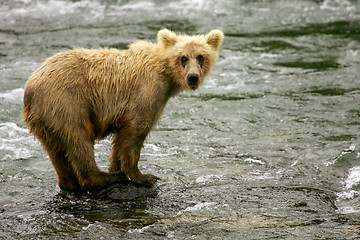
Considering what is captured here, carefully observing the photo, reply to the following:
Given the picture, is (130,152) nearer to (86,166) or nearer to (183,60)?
(86,166)

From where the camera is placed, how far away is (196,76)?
221 inches

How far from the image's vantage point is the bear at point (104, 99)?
527cm

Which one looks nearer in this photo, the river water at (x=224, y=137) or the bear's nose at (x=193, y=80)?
the river water at (x=224, y=137)

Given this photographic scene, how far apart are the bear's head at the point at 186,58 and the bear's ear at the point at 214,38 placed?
13 centimetres

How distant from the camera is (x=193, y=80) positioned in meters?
5.65

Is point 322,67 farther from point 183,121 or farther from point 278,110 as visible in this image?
point 183,121

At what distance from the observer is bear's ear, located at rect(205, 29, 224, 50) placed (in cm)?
609

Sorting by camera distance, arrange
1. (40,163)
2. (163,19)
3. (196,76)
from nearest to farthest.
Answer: (196,76) < (40,163) < (163,19)

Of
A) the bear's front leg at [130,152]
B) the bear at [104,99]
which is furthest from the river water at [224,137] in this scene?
the bear at [104,99]

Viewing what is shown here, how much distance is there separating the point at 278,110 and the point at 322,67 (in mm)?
2535

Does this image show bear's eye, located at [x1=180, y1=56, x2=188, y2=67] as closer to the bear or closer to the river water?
the bear

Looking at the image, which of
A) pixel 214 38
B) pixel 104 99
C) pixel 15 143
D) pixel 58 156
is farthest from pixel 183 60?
pixel 15 143

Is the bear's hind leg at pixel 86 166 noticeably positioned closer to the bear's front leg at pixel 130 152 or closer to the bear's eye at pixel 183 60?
the bear's front leg at pixel 130 152

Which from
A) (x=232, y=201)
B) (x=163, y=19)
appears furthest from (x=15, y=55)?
(x=232, y=201)
